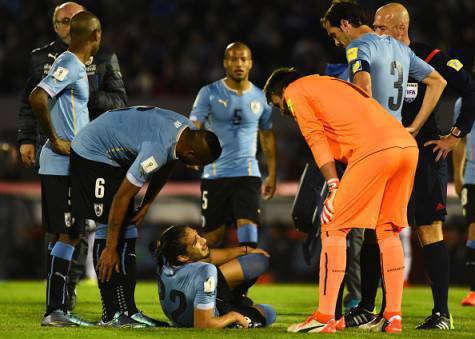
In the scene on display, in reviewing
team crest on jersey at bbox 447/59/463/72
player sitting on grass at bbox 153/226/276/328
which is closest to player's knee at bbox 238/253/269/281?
player sitting on grass at bbox 153/226/276/328

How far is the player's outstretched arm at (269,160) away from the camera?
33.1ft

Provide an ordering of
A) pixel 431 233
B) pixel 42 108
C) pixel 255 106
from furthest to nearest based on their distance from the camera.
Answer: pixel 255 106 → pixel 431 233 → pixel 42 108

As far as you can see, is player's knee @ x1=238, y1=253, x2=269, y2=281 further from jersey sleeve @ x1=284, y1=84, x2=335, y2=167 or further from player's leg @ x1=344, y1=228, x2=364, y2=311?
player's leg @ x1=344, y1=228, x2=364, y2=311

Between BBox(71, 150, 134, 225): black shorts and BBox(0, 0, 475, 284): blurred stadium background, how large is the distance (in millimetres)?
7889

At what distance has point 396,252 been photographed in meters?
6.62

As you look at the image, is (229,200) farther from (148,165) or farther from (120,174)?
(148,165)

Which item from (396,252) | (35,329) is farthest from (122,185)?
(396,252)

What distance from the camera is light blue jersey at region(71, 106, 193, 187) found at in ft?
21.4

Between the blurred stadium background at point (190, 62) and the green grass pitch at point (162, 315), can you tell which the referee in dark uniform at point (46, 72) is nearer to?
the green grass pitch at point (162, 315)

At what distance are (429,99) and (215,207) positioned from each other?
10.5 feet

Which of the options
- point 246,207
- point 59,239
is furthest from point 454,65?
point 59,239

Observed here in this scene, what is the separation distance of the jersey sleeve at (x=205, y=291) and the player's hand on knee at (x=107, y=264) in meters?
0.56

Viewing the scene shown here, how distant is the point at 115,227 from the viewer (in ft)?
21.9

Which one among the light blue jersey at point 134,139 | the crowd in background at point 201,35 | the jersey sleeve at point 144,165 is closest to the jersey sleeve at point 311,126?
the light blue jersey at point 134,139
